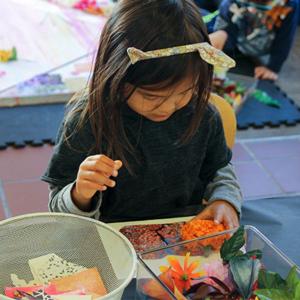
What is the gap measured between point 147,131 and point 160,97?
0.15 metres

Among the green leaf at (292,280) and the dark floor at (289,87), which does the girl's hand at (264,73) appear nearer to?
the dark floor at (289,87)

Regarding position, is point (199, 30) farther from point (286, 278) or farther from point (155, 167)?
point (286, 278)

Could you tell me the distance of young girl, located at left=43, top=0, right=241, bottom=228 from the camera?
725mm

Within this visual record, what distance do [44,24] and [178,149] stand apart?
2.00 meters

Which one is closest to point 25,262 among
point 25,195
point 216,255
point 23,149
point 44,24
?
point 216,255

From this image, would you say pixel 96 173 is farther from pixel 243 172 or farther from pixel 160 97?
pixel 243 172

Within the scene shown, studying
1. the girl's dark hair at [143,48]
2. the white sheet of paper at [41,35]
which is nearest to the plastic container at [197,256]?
the girl's dark hair at [143,48]

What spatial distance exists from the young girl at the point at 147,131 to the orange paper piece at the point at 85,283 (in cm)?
11

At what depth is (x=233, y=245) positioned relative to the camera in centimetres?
68

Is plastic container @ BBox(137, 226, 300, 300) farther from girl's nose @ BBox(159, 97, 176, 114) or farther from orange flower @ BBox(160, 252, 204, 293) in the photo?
girl's nose @ BBox(159, 97, 176, 114)

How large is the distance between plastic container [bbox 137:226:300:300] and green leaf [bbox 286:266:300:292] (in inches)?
0.4

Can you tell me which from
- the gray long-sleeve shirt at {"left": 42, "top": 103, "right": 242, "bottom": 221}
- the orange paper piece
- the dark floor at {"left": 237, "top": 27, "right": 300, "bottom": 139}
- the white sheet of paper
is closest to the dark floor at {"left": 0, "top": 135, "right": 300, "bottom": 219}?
the dark floor at {"left": 237, "top": 27, "right": 300, "bottom": 139}

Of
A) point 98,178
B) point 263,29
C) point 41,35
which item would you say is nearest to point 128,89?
point 98,178

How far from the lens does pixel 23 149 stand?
187 cm
